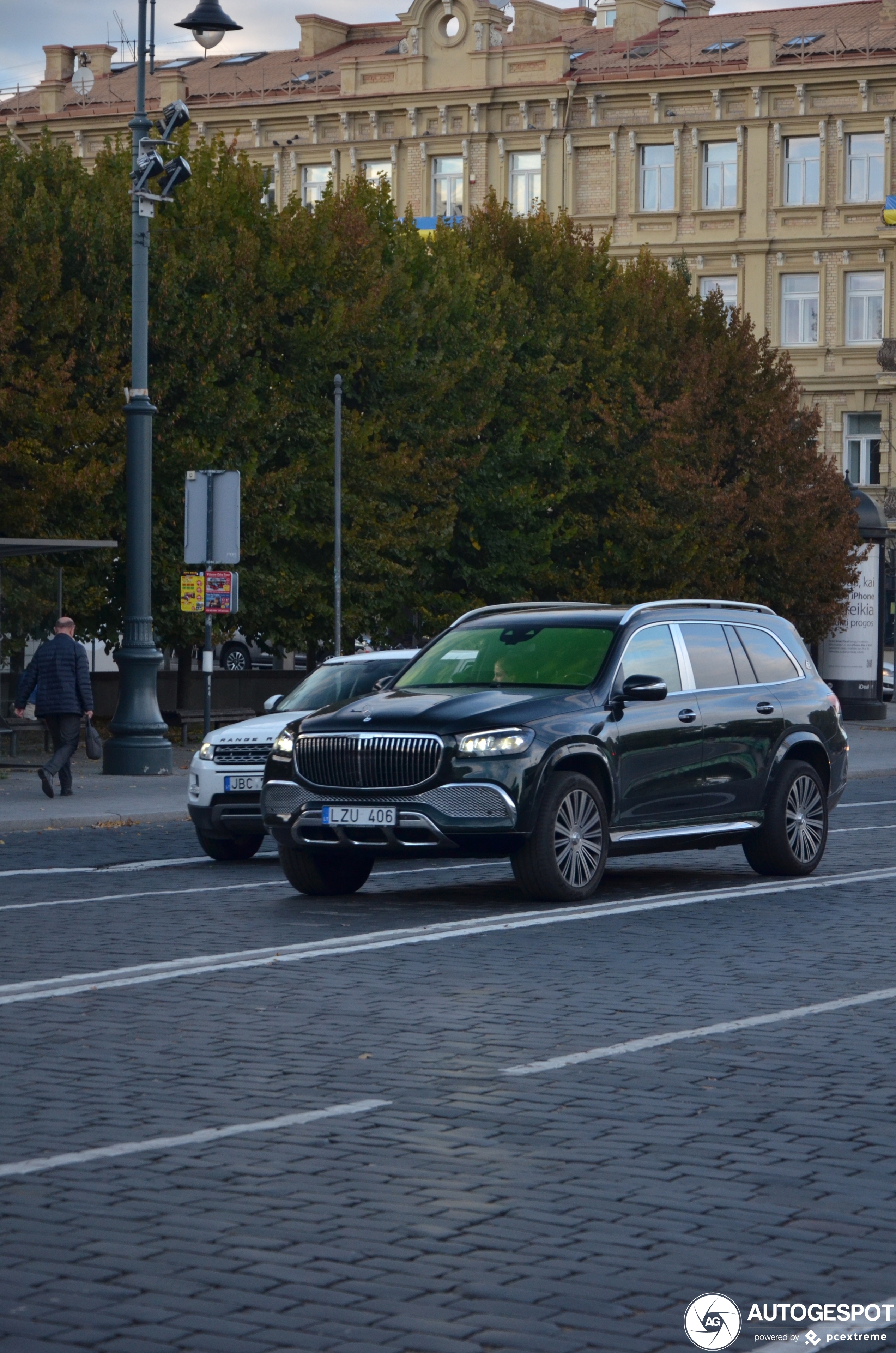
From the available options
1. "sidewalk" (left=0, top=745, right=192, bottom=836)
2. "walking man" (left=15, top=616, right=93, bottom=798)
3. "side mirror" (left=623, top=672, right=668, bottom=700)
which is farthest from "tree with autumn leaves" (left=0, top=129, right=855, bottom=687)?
"side mirror" (left=623, top=672, right=668, bottom=700)

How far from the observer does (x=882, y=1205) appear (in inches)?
238

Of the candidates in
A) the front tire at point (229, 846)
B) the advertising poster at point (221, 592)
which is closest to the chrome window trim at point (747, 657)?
the front tire at point (229, 846)

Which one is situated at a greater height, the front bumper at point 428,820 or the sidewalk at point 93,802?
the front bumper at point 428,820

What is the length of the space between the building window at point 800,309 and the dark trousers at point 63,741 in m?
45.3

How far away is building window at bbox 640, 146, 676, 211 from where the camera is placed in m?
66.0

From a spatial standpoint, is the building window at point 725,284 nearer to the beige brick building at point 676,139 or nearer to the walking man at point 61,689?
the beige brick building at point 676,139

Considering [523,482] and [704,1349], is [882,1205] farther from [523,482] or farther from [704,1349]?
[523,482]

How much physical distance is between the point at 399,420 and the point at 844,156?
31.7 meters

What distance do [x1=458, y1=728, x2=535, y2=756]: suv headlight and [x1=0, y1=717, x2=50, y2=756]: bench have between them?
51.7ft

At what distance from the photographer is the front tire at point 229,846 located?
17.1 m

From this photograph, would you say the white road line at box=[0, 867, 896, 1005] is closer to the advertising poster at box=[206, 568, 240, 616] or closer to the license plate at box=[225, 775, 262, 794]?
the license plate at box=[225, 775, 262, 794]

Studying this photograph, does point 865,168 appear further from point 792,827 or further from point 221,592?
Answer: point 792,827

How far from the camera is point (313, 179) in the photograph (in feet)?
233

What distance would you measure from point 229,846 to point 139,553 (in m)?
8.62
